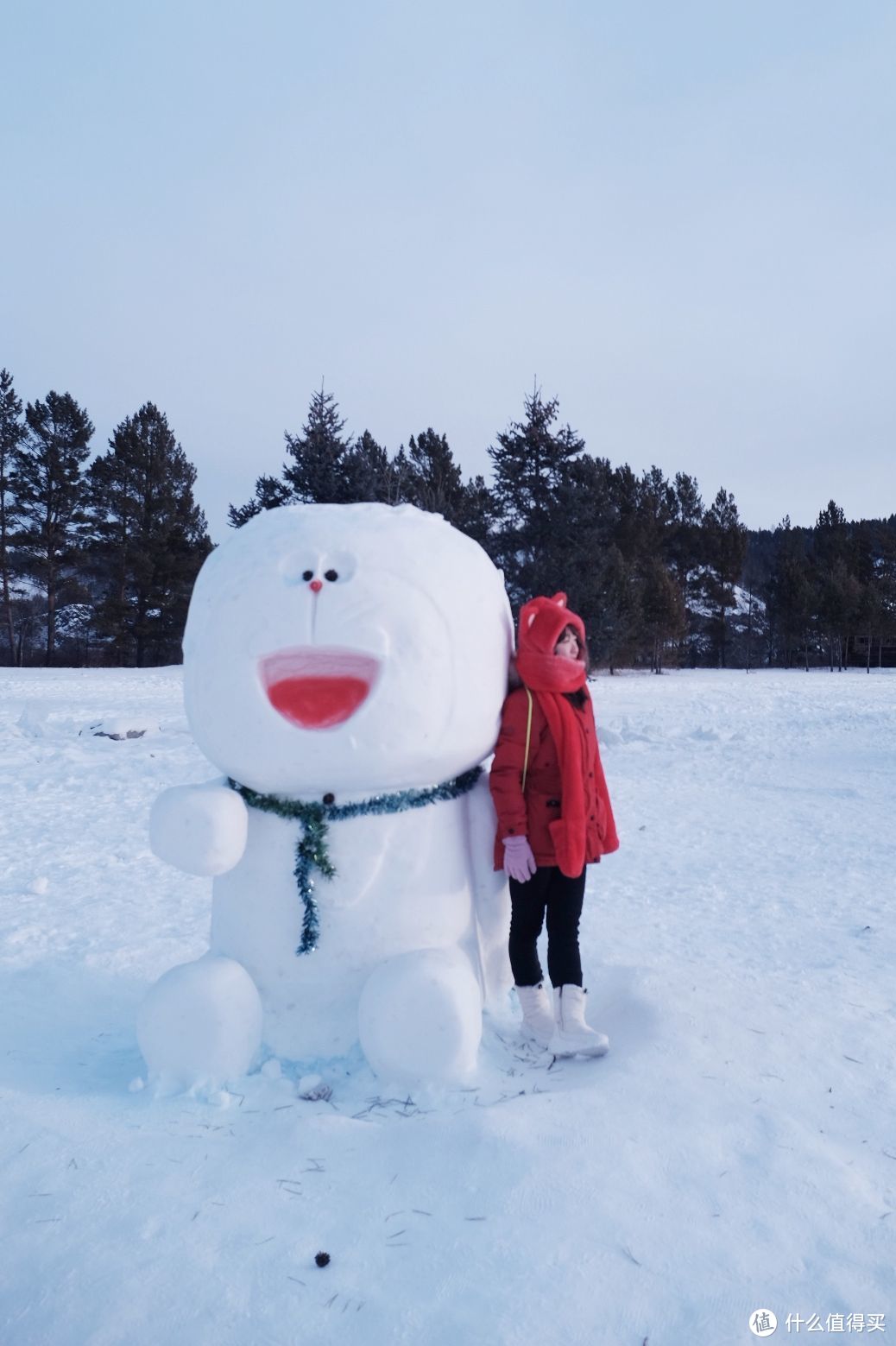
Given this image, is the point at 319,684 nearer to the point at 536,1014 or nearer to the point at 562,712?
the point at 562,712

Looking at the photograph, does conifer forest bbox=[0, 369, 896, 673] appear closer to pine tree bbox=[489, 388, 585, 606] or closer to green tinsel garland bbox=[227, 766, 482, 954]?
pine tree bbox=[489, 388, 585, 606]

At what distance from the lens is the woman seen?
9.59ft

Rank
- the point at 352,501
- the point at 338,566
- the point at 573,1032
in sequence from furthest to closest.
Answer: the point at 352,501 < the point at 573,1032 < the point at 338,566

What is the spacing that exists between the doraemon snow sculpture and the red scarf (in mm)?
151

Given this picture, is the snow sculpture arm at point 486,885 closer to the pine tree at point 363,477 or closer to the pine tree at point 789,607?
the pine tree at point 363,477

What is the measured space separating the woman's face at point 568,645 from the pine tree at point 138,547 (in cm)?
2391

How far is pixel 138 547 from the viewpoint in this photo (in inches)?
1006

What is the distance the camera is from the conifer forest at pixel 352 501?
21.8 m

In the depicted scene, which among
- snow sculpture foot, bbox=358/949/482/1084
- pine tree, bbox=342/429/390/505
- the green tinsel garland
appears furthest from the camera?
pine tree, bbox=342/429/390/505

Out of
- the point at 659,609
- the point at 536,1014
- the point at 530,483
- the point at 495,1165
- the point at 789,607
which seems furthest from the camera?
the point at 789,607

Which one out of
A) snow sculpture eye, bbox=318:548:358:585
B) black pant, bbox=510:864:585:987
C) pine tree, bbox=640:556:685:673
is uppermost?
pine tree, bbox=640:556:685:673

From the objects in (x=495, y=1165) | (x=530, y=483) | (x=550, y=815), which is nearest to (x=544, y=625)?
(x=550, y=815)

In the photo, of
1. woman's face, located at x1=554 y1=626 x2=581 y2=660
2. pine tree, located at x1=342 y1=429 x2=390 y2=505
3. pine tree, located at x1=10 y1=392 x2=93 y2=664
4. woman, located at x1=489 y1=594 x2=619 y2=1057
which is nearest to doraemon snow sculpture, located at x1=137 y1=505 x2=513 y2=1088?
woman, located at x1=489 y1=594 x2=619 y2=1057

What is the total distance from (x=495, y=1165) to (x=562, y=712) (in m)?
1.37
